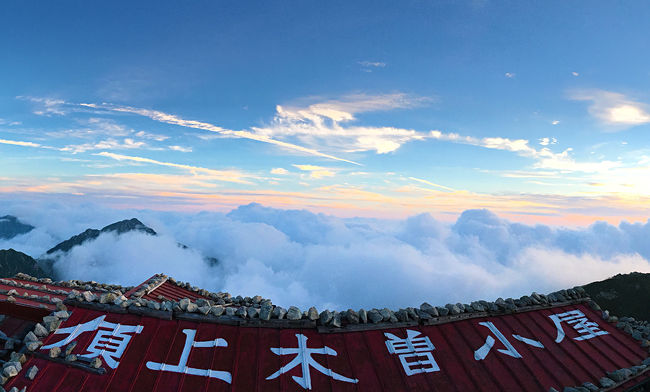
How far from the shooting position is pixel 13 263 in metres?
164

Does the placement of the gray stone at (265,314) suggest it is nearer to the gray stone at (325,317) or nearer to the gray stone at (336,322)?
the gray stone at (325,317)

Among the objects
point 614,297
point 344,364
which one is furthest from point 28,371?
point 614,297

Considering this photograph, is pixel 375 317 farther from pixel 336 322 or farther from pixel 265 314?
pixel 265 314

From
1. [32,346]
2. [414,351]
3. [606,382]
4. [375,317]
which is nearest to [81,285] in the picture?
[32,346]

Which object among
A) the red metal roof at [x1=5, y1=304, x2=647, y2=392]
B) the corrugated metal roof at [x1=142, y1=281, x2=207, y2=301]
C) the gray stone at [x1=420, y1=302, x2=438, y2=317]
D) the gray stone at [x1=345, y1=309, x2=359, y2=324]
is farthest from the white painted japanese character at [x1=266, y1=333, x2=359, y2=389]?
the corrugated metal roof at [x1=142, y1=281, x2=207, y2=301]

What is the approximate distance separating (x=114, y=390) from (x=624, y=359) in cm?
1294

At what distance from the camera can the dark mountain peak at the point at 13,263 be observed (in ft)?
515

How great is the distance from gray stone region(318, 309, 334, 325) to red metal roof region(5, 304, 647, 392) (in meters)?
0.28

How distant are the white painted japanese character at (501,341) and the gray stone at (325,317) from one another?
12.4 ft

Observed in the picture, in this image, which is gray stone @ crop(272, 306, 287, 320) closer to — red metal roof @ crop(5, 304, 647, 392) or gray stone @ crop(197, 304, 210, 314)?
red metal roof @ crop(5, 304, 647, 392)

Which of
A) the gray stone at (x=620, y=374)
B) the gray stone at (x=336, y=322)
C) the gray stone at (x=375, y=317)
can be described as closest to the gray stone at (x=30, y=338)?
the gray stone at (x=336, y=322)

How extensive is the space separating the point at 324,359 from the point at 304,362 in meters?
0.47

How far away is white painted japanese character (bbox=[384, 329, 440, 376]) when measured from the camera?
25.7ft

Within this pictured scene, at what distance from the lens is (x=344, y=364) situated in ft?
24.9
